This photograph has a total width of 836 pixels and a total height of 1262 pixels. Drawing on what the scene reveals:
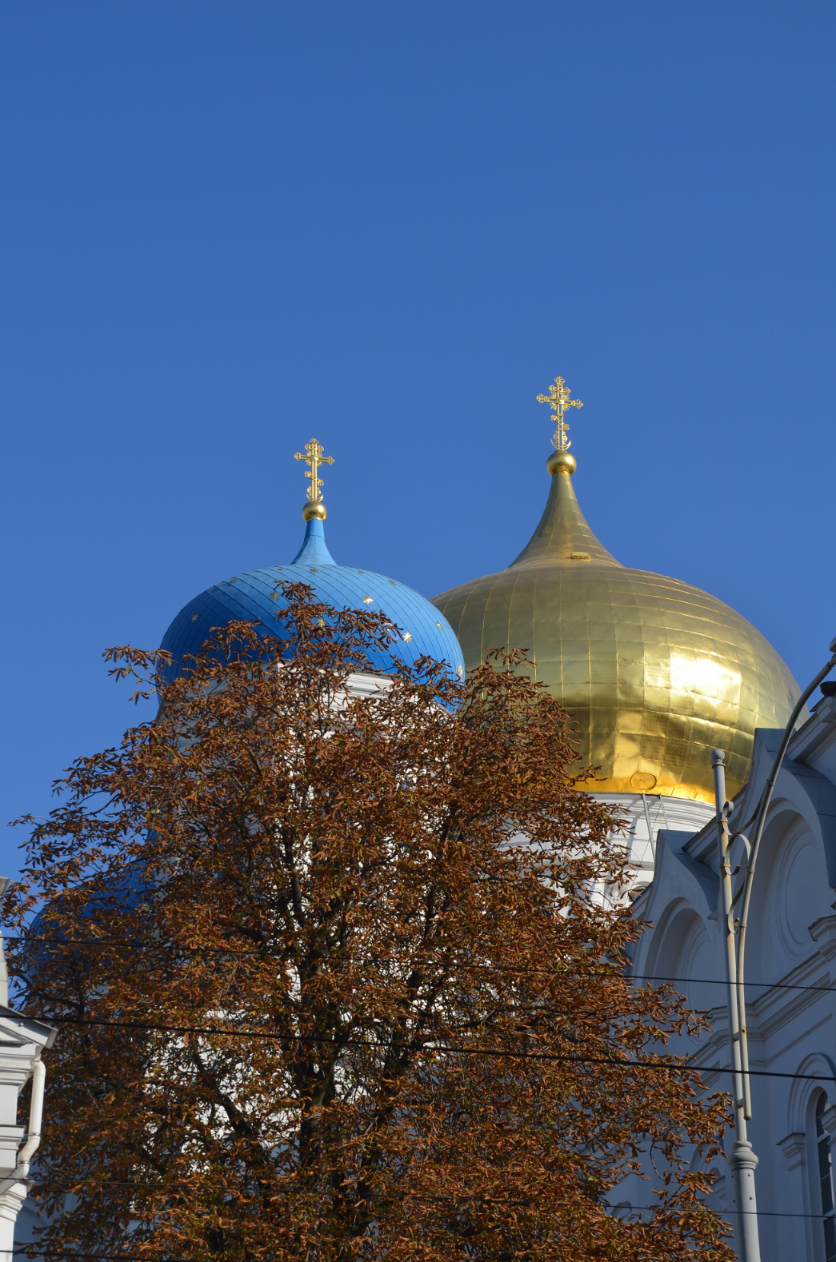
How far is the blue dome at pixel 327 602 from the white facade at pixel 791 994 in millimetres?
7110

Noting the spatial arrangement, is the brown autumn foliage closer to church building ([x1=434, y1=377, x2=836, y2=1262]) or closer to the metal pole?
the metal pole

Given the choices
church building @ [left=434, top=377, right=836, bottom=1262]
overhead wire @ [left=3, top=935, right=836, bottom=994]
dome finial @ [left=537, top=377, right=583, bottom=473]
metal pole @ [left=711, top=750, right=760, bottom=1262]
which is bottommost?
metal pole @ [left=711, top=750, right=760, bottom=1262]

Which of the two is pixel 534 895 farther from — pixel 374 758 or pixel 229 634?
pixel 229 634

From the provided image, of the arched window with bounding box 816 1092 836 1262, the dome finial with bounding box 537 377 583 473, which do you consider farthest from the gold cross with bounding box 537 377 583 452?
the arched window with bounding box 816 1092 836 1262

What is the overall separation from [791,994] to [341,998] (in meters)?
6.22

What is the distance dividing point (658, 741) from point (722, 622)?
3504 millimetres

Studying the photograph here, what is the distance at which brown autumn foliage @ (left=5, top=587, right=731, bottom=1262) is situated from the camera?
10961 millimetres

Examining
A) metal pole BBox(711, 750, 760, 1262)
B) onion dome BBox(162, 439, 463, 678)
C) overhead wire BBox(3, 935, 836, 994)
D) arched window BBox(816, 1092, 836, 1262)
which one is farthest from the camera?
onion dome BBox(162, 439, 463, 678)

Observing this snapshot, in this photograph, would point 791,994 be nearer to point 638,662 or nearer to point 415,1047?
point 415,1047

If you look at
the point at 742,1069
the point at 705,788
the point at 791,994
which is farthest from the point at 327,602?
the point at 742,1069

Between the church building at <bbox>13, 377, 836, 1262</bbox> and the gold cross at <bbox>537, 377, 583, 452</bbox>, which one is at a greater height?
the gold cross at <bbox>537, 377, 583, 452</bbox>

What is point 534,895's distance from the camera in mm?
12500

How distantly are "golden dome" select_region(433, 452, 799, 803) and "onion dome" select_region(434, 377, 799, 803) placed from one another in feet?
0.07

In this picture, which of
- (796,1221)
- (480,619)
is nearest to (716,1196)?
(796,1221)
